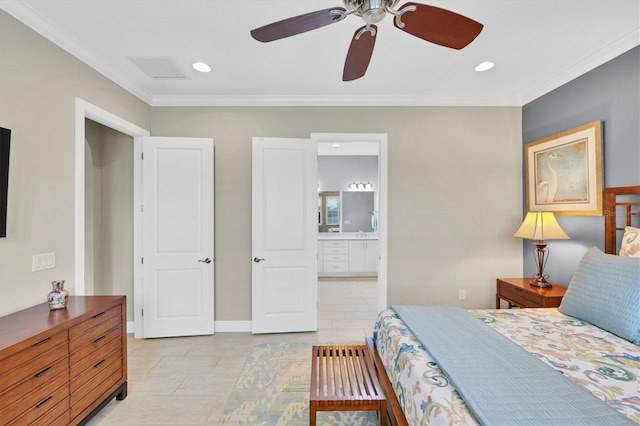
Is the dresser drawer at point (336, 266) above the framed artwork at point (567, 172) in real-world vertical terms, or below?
below

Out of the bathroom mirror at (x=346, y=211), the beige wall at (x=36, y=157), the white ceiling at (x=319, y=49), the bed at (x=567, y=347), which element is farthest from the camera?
the bathroom mirror at (x=346, y=211)

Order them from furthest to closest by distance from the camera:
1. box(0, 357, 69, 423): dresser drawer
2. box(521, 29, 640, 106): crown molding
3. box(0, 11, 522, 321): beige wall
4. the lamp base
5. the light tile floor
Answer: box(0, 11, 522, 321): beige wall, the lamp base, box(521, 29, 640, 106): crown molding, the light tile floor, box(0, 357, 69, 423): dresser drawer

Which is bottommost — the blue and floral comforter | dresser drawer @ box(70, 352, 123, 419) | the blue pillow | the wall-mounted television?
dresser drawer @ box(70, 352, 123, 419)

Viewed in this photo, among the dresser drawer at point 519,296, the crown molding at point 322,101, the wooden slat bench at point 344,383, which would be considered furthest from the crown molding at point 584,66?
the wooden slat bench at point 344,383

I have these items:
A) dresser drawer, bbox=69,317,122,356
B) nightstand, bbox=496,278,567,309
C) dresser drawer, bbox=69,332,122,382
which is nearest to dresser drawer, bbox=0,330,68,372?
dresser drawer, bbox=69,317,122,356

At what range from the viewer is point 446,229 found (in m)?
3.45

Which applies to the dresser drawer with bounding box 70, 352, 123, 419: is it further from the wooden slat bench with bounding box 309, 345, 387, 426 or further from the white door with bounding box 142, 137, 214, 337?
the wooden slat bench with bounding box 309, 345, 387, 426

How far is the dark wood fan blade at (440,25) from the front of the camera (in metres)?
1.31

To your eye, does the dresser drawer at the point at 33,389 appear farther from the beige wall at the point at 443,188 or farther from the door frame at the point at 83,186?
the beige wall at the point at 443,188

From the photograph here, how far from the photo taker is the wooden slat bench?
1.56 metres

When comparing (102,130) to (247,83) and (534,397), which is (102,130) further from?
(534,397)

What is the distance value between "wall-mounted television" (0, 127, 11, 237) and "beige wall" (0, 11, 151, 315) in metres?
A: 0.09

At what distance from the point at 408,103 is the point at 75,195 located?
339cm

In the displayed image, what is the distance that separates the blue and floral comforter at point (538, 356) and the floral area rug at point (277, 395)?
605mm
